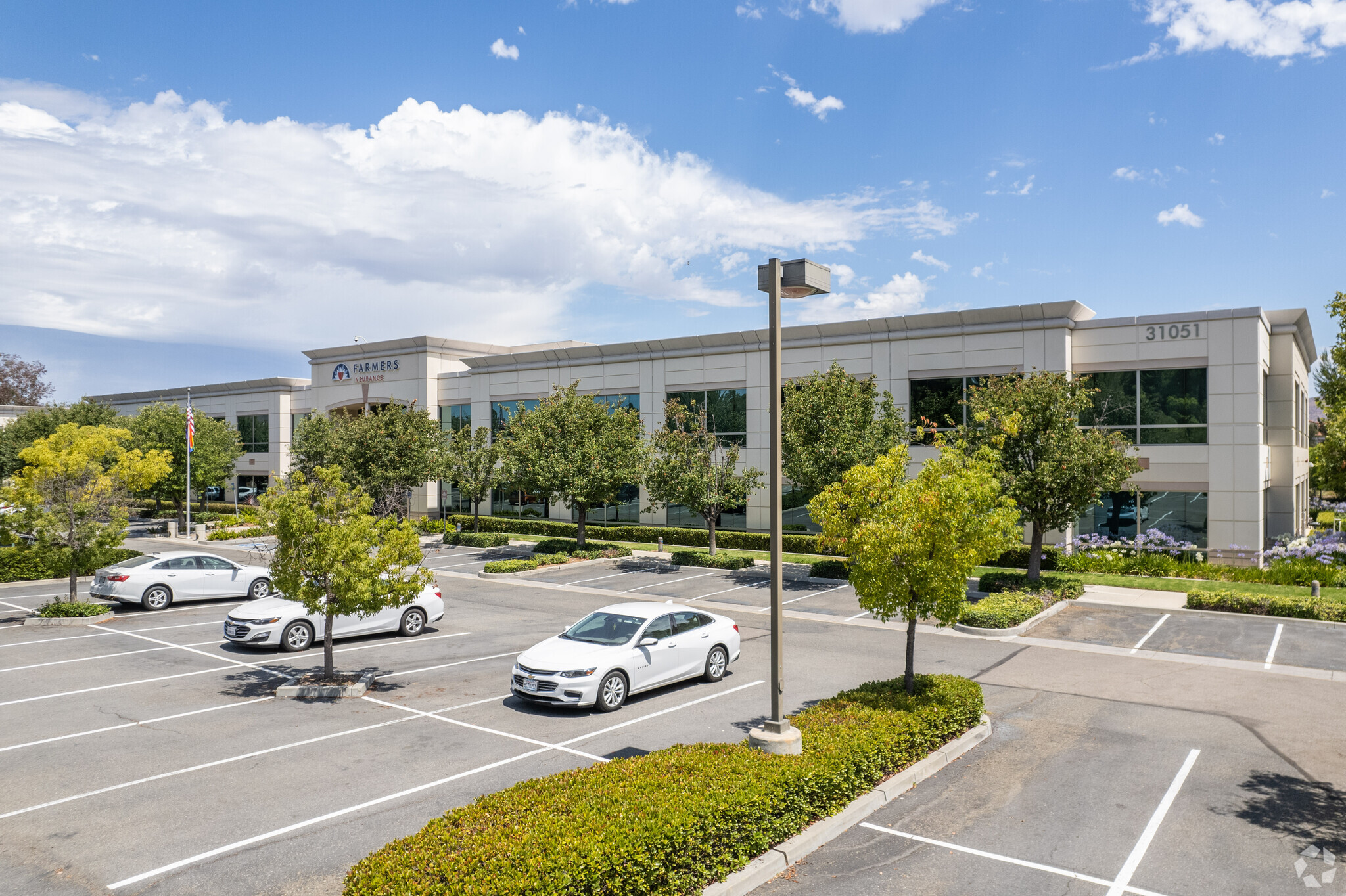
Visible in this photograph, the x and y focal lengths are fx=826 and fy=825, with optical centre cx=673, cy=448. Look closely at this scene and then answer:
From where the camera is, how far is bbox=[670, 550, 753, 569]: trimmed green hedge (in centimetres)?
3011

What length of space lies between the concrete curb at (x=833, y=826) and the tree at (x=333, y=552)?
28.3 ft

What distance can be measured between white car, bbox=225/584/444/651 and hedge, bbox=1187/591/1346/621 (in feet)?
66.7

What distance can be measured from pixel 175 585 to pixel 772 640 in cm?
2014

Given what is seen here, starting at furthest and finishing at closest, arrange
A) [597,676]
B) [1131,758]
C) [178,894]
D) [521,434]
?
[521,434], [597,676], [1131,758], [178,894]

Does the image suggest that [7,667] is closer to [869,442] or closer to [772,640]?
[772,640]

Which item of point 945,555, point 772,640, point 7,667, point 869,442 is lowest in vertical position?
point 7,667

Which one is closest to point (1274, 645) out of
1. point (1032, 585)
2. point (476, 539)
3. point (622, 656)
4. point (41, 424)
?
point (1032, 585)

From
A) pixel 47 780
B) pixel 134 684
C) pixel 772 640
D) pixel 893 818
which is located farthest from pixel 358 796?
pixel 134 684

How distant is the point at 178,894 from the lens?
24.0ft

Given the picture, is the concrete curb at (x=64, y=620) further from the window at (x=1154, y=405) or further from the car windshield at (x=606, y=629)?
the window at (x=1154, y=405)

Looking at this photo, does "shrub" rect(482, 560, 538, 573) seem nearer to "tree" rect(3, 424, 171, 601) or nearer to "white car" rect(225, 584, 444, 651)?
"white car" rect(225, 584, 444, 651)

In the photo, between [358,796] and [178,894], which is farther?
[358,796]

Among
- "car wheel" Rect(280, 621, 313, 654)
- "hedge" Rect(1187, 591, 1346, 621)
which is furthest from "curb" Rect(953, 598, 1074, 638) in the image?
"car wheel" Rect(280, 621, 313, 654)

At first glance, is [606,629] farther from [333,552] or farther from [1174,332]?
[1174,332]
